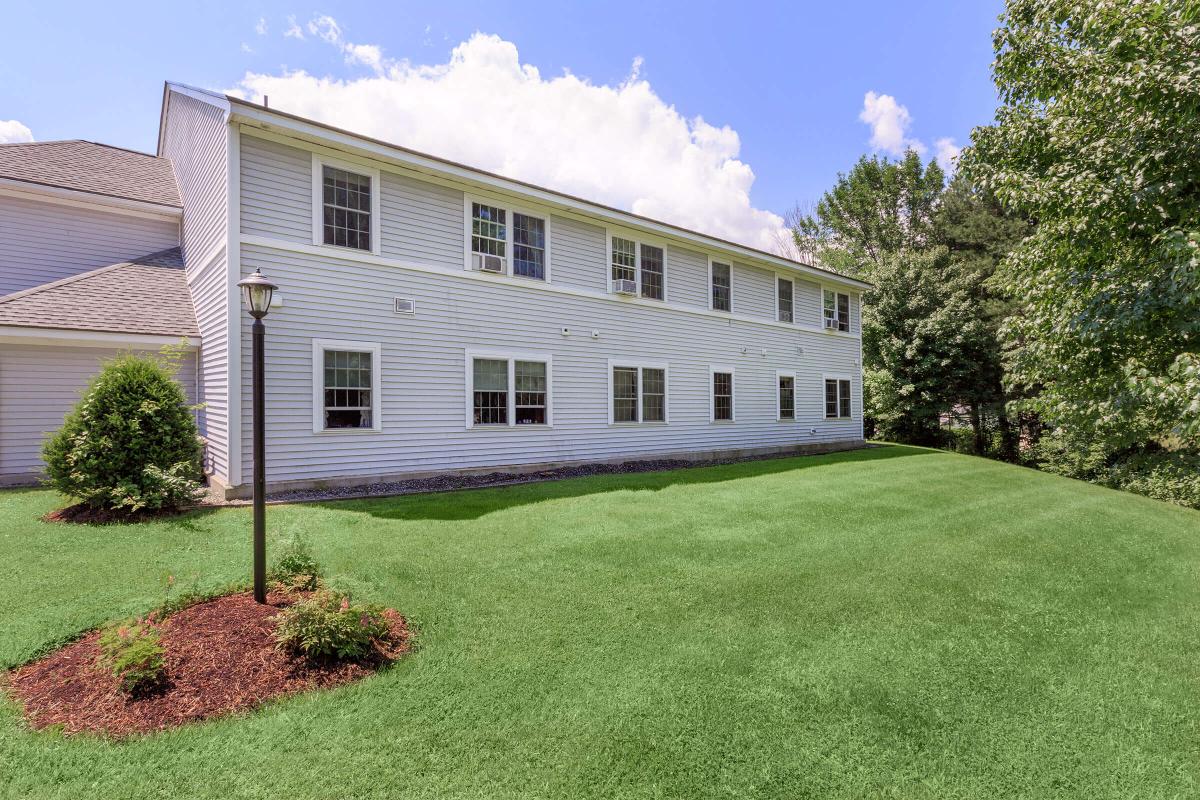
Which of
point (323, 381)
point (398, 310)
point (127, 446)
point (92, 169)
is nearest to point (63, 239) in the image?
point (92, 169)

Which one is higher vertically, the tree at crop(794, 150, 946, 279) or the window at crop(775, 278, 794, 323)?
the tree at crop(794, 150, 946, 279)

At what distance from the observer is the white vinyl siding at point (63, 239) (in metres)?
11.2

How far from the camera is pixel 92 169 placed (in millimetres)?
12961

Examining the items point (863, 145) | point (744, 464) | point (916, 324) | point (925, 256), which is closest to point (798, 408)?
point (744, 464)

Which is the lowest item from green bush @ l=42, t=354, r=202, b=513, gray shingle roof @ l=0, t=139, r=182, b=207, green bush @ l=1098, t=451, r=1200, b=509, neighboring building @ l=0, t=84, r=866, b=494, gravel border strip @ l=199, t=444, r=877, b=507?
green bush @ l=1098, t=451, r=1200, b=509

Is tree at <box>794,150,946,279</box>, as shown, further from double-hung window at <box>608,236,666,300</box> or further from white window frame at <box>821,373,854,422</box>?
double-hung window at <box>608,236,666,300</box>

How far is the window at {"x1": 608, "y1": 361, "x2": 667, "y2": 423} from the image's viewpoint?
41.4ft

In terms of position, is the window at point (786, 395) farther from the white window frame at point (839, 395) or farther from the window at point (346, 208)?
the window at point (346, 208)

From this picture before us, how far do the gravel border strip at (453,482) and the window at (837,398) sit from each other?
6.59 meters

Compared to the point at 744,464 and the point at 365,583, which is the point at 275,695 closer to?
the point at 365,583

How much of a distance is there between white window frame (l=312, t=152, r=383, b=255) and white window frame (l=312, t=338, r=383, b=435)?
153 centimetres

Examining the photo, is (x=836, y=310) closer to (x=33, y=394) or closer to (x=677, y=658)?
(x=677, y=658)

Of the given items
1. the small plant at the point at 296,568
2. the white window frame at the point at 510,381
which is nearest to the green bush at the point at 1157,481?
the white window frame at the point at 510,381

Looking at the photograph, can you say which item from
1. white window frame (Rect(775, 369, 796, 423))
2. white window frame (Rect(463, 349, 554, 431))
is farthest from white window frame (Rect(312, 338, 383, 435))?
white window frame (Rect(775, 369, 796, 423))
